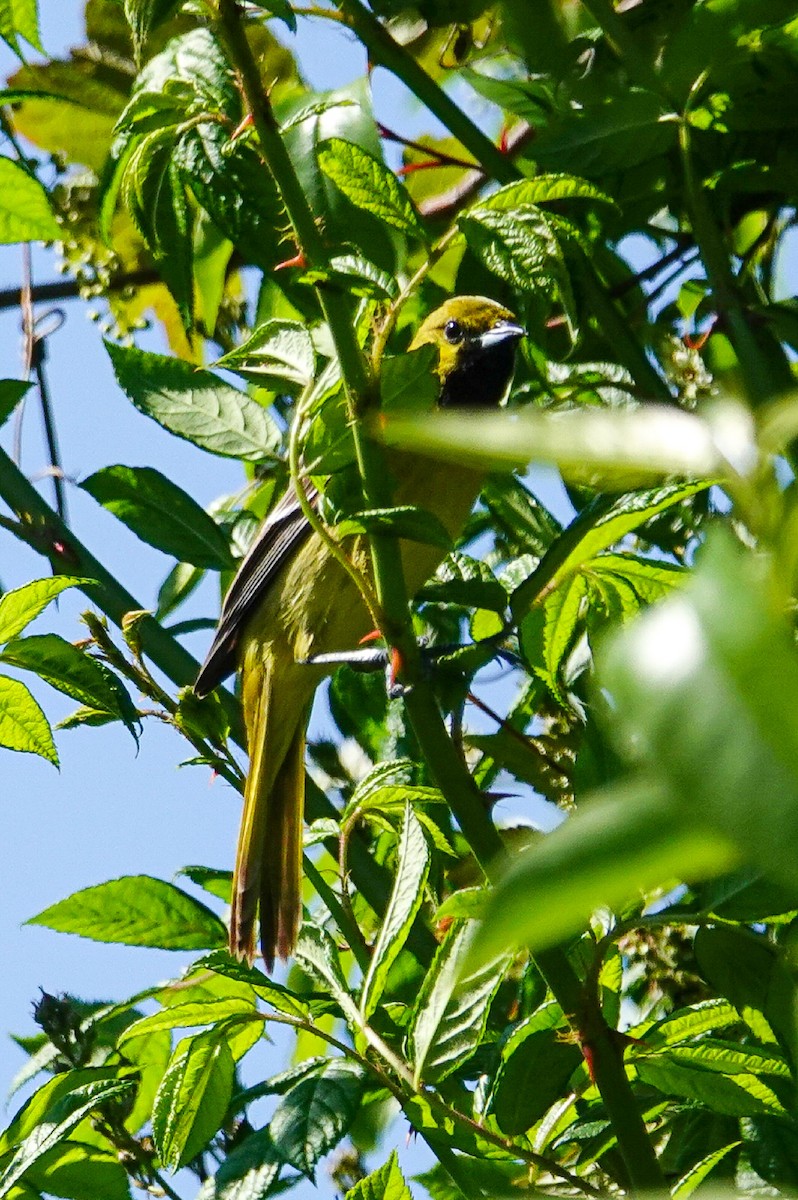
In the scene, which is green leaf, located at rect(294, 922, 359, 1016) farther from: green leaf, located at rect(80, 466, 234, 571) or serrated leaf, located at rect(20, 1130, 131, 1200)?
green leaf, located at rect(80, 466, 234, 571)

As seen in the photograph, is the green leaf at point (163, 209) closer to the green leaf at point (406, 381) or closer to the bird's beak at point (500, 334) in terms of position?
the green leaf at point (406, 381)

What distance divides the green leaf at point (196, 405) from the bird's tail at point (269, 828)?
2.34 ft

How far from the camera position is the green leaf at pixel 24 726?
1744mm

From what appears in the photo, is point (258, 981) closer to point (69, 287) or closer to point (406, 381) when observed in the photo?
point (406, 381)

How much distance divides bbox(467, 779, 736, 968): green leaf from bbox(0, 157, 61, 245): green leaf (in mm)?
1716

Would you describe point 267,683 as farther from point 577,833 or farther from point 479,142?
point 577,833

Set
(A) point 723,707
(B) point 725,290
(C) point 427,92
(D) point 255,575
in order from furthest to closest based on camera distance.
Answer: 1. (D) point 255,575
2. (C) point 427,92
3. (B) point 725,290
4. (A) point 723,707

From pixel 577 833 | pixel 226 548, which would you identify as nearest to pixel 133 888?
pixel 226 548

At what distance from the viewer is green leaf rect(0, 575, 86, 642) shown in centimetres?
171

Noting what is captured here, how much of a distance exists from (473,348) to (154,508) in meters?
1.43

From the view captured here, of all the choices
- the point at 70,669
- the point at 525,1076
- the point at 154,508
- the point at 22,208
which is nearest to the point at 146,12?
the point at 22,208

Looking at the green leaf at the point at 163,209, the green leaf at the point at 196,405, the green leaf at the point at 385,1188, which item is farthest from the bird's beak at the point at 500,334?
the green leaf at the point at 385,1188

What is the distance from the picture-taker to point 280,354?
1677mm

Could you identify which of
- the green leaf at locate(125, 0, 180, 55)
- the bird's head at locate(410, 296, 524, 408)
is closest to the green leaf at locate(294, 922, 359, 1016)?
the green leaf at locate(125, 0, 180, 55)
